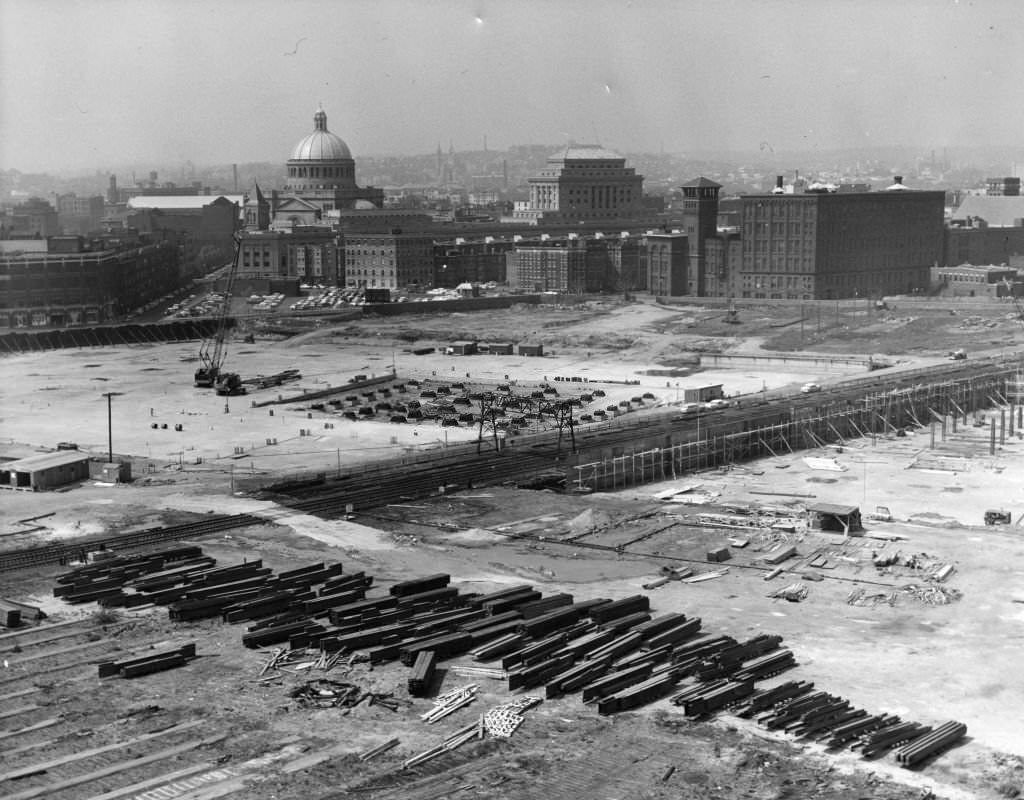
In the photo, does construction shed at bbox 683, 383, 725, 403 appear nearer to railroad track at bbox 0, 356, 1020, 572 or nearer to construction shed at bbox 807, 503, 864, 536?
railroad track at bbox 0, 356, 1020, 572

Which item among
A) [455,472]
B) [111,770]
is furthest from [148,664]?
[455,472]

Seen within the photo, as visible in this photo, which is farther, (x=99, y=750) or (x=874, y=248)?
(x=874, y=248)

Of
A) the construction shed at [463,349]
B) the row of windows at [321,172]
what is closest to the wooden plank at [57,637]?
the construction shed at [463,349]

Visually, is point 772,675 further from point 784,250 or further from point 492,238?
point 492,238

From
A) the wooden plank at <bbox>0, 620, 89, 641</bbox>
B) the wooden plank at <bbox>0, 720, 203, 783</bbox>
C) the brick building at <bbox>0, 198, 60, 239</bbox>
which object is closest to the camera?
the wooden plank at <bbox>0, 720, 203, 783</bbox>

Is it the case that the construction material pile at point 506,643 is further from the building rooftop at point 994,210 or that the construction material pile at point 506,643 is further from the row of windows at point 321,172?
the row of windows at point 321,172

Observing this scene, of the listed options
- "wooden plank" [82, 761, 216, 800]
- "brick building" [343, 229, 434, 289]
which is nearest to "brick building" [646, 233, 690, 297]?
"brick building" [343, 229, 434, 289]

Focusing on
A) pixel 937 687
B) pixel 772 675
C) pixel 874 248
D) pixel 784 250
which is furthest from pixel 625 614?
pixel 874 248
